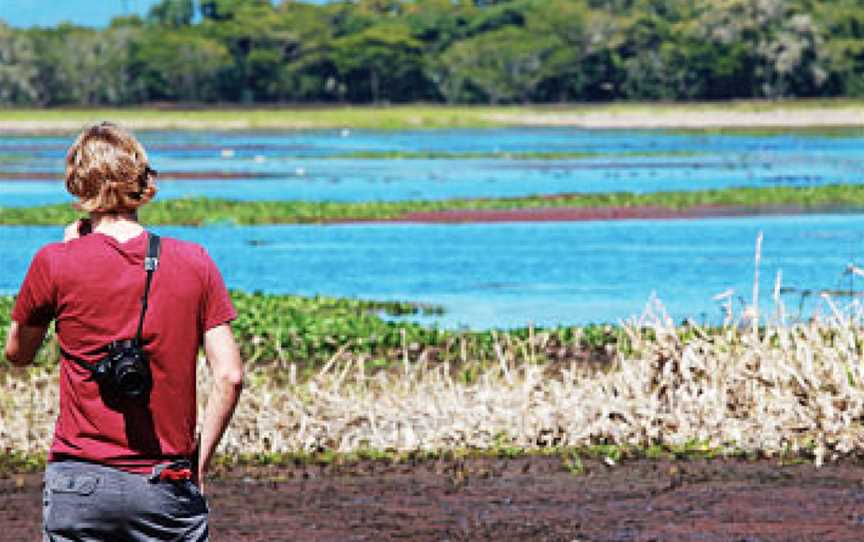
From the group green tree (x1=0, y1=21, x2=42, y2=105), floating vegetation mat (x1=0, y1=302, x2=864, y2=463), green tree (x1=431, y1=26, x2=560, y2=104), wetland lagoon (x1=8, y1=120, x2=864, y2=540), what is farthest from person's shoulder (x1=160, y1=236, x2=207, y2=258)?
green tree (x1=0, y1=21, x2=42, y2=105)

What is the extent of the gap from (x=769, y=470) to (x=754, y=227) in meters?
28.6

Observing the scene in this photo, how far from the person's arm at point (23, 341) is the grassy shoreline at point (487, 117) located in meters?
126

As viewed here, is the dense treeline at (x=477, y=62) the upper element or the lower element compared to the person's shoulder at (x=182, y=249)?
lower

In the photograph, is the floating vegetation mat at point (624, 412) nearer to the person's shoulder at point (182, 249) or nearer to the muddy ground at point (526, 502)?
the muddy ground at point (526, 502)

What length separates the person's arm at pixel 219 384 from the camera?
5453 millimetres

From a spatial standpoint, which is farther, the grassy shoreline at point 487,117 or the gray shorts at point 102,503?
the grassy shoreline at point 487,117

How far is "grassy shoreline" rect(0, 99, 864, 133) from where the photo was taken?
137 m

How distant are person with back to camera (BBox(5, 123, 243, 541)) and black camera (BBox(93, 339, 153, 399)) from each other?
0.05 ft

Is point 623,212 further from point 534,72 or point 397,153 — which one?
point 534,72

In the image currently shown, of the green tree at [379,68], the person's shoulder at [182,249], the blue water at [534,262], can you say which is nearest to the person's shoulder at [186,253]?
the person's shoulder at [182,249]

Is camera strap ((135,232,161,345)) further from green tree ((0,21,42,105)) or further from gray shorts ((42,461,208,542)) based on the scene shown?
green tree ((0,21,42,105))

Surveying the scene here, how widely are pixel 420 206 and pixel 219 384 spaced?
4148cm

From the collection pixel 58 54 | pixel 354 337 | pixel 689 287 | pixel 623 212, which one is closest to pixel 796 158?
pixel 623 212

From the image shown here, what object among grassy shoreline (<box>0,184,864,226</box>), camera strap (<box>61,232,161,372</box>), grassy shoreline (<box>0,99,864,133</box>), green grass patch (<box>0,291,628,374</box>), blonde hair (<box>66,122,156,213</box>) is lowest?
grassy shoreline (<box>0,99,864,133</box>)
